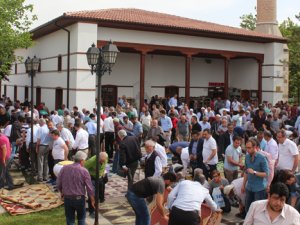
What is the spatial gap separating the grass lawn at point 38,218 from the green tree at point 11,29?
15.9 metres

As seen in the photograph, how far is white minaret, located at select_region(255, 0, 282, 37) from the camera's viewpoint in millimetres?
34969

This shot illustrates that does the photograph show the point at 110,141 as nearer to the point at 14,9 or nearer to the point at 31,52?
the point at 14,9

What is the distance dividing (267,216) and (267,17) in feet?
110

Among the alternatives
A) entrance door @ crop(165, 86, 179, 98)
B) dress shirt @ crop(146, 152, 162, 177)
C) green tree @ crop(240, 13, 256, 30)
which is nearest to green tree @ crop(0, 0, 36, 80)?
entrance door @ crop(165, 86, 179, 98)

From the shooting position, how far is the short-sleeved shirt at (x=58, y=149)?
10836 mm

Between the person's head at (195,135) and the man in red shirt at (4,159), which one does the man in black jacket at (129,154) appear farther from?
the man in red shirt at (4,159)

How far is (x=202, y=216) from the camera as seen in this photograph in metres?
6.82

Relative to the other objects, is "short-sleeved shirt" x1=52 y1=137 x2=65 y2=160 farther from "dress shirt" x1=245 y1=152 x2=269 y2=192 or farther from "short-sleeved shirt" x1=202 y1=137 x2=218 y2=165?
"dress shirt" x1=245 y1=152 x2=269 y2=192

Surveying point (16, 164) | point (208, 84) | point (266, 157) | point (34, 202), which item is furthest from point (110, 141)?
point (208, 84)

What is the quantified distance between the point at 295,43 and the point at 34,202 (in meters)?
27.9

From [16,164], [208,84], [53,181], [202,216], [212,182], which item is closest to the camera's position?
[202,216]

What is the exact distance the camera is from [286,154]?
8758 mm

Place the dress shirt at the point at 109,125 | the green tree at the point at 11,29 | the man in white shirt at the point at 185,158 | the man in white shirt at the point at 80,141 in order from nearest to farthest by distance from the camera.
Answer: the man in white shirt at the point at 185,158 < the man in white shirt at the point at 80,141 < the dress shirt at the point at 109,125 < the green tree at the point at 11,29

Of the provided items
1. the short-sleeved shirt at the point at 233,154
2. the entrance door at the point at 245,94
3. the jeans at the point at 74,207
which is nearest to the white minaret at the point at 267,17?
the entrance door at the point at 245,94
